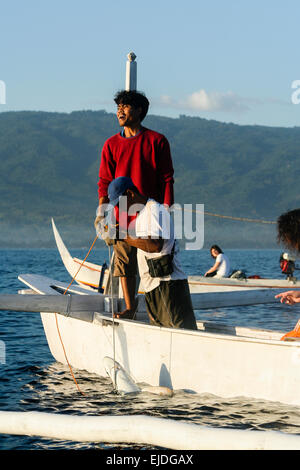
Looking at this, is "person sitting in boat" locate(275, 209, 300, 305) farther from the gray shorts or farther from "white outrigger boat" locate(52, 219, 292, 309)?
"white outrigger boat" locate(52, 219, 292, 309)

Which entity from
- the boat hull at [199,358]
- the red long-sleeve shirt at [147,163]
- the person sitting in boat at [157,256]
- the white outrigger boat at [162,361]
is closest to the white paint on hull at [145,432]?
the white outrigger boat at [162,361]

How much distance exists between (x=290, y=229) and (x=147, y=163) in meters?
2.84

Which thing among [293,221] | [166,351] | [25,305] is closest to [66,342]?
[25,305]

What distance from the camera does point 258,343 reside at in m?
5.99

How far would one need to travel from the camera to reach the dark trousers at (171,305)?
671 cm

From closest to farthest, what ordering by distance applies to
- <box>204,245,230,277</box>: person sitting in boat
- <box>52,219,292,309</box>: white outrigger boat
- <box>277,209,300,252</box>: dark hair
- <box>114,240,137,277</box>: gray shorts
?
1. <box>277,209,300,252</box>: dark hair
2. <box>114,240,137,277</box>: gray shorts
3. <box>52,219,292,309</box>: white outrigger boat
4. <box>204,245,230,277</box>: person sitting in boat

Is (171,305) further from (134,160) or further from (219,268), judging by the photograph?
(219,268)

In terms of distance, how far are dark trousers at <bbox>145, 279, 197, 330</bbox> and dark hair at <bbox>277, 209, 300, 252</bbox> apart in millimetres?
2013

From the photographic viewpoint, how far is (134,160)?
7398 millimetres

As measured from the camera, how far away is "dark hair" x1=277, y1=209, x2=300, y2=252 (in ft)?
15.8

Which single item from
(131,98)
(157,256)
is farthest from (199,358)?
(131,98)

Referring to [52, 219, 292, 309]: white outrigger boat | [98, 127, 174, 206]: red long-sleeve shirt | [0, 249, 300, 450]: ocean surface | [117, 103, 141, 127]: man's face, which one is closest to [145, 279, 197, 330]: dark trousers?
[0, 249, 300, 450]: ocean surface

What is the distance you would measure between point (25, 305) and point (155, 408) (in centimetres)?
192
